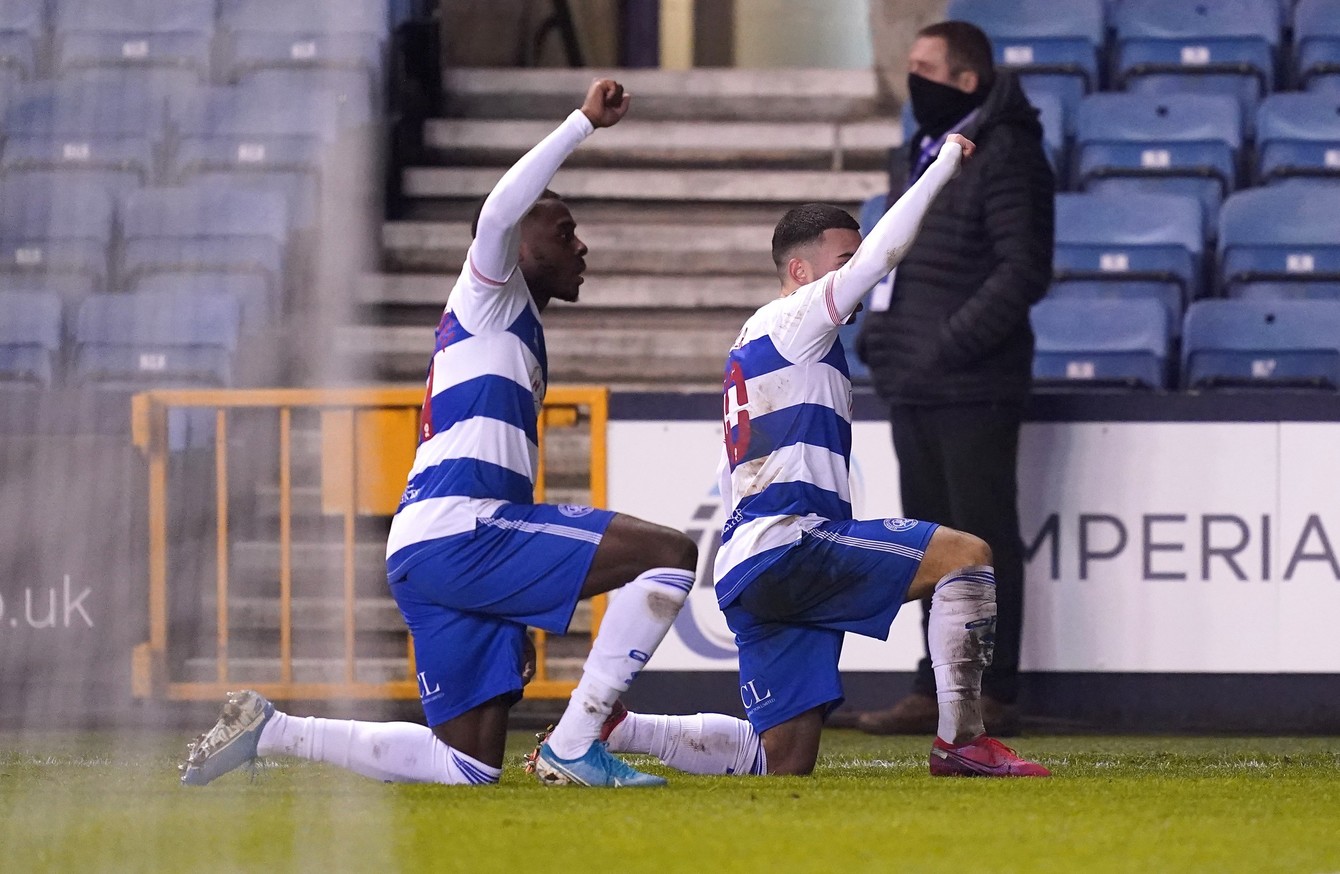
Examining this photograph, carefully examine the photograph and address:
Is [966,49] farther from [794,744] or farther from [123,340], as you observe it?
[123,340]

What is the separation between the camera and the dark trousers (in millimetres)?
6152

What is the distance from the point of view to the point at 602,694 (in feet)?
14.5

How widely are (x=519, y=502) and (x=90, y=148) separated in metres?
5.94

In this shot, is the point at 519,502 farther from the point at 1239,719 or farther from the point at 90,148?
the point at 90,148

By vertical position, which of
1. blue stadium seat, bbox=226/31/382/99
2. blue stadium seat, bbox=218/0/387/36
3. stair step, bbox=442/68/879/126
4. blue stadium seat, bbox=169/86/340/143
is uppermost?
blue stadium seat, bbox=218/0/387/36

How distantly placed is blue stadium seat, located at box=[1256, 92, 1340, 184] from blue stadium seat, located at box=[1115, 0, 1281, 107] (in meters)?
0.40

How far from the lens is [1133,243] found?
834 centimetres

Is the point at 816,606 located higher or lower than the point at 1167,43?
lower

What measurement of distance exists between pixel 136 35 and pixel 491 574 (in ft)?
21.9

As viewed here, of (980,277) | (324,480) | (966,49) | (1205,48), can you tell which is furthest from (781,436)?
(1205,48)

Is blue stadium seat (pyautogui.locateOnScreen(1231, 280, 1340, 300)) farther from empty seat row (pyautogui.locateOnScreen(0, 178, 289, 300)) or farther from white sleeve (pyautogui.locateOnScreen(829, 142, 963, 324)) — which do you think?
empty seat row (pyautogui.locateOnScreen(0, 178, 289, 300))

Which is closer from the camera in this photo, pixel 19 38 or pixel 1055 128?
pixel 1055 128

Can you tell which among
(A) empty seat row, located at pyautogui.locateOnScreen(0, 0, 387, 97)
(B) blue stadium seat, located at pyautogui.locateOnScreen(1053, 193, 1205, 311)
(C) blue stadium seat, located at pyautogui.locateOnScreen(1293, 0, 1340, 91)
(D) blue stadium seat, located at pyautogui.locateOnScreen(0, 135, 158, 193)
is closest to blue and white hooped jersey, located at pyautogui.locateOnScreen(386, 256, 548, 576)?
(B) blue stadium seat, located at pyautogui.locateOnScreen(1053, 193, 1205, 311)

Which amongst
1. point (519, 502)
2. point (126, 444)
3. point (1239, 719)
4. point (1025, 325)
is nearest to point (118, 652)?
point (126, 444)
